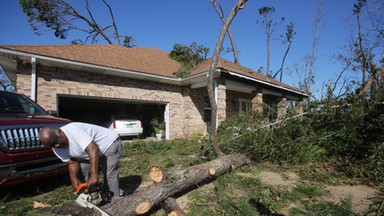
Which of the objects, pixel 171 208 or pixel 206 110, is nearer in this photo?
pixel 171 208

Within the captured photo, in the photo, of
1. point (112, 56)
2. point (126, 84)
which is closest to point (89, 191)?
point (126, 84)

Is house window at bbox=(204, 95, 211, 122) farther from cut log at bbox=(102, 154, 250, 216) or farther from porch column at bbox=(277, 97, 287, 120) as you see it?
cut log at bbox=(102, 154, 250, 216)

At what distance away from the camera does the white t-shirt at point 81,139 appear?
9.26ft

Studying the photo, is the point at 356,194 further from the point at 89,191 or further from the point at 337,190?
the point at 89,191

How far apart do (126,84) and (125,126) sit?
2.94 m

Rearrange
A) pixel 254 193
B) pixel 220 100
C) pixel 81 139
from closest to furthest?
pixel 81 139 → pixel 254 193 → pixel 220 100

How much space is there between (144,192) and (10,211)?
1.97 meters

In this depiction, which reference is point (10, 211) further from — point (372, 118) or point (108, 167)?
point (372, 118)

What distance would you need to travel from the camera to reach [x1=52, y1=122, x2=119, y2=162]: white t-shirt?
282cm

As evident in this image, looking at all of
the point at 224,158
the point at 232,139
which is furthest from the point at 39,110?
the point at 232,139

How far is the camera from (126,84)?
1004cm

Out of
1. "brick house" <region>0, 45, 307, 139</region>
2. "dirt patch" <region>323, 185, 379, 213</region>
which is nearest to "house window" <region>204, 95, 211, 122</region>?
"brick house" <region>0, 45, 307, 139</region>

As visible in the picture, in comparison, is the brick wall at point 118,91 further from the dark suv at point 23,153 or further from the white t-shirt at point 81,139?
the white t-shirt at point 81,139

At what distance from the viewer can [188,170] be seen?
4.18m
